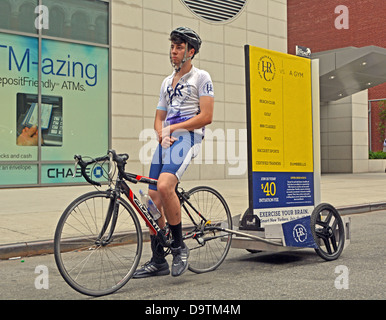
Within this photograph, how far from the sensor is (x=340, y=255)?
20.1 feet

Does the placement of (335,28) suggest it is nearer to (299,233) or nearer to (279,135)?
(279,135)

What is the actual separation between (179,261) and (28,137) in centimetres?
1159

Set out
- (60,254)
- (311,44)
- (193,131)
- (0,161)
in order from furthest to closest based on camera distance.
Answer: (311,44)
(0,161)
(193,131)
(60,254)

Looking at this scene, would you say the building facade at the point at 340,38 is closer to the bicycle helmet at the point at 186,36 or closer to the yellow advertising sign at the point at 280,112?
the yellow advertising sign at the point at 280,112

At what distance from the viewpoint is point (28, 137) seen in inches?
603

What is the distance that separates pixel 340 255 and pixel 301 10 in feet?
132

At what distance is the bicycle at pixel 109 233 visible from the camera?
4.09 m

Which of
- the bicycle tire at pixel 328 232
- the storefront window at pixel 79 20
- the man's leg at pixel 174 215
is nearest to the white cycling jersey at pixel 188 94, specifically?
the man's leg at pixel 174 215

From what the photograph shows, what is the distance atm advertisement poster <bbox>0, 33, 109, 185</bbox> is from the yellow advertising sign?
1035 centimetres

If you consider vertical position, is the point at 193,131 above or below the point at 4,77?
below

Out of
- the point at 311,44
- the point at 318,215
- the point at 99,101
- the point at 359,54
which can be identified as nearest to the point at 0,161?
the point at 99,101

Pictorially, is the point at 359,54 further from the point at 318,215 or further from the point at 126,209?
the point at 126,209

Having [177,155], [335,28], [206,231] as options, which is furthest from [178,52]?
[335,28]

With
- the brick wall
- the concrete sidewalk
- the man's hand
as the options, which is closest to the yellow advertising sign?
the man's hand
